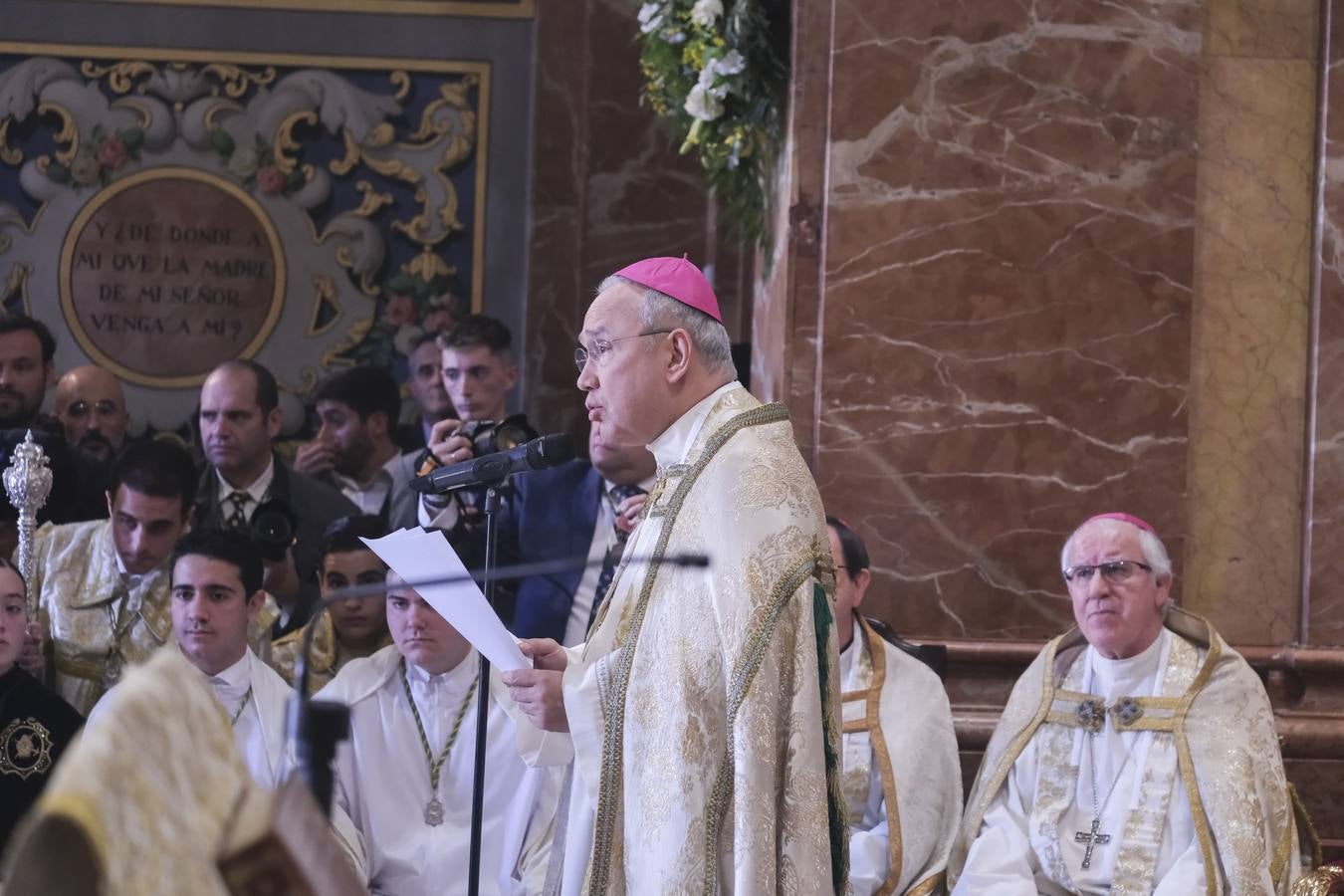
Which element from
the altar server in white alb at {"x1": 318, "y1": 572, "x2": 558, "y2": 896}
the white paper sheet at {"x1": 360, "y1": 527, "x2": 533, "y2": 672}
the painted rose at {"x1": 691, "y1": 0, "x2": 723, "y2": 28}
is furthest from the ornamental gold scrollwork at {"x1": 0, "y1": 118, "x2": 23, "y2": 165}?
the white paper sheet at {"x1": 360, "y1": 527, "x2": 533, "y2": 672}

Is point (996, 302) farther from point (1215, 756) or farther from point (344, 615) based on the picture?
point (344, 615)

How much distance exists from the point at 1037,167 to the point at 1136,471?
1.04 m

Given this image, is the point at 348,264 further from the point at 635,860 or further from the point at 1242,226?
the point at 635,860

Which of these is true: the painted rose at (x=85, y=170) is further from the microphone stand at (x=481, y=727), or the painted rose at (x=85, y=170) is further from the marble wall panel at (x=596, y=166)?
the microphone stand at (x=481, y=727)

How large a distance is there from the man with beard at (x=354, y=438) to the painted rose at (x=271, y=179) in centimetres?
191

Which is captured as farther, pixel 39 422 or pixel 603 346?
pixel 39 422

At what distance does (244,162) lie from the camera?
8656 mm

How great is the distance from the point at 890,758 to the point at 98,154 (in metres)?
5.49

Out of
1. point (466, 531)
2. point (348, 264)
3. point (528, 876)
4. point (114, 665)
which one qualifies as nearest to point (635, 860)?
point (528, 876)

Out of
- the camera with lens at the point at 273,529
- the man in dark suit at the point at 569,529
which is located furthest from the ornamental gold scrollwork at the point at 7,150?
the man in dark suit at the point at 569,529

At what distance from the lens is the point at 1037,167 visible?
5.65 m

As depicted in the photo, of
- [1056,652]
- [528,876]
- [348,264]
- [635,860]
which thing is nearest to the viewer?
[635,860]

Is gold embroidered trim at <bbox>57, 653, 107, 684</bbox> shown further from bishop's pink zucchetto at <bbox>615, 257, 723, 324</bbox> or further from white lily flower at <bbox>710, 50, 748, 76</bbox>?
white lily flower at <bbox>710, 50, 748, 76</bbox>

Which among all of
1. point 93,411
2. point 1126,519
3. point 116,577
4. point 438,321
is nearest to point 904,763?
point 1126,519
